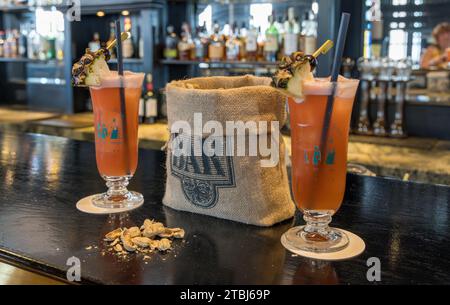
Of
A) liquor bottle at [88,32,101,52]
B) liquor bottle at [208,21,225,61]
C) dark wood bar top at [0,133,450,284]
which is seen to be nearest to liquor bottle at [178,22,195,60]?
liquor bottle at [208,21,225,61]

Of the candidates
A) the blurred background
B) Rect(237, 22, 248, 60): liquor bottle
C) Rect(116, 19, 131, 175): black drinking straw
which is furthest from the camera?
Answer: Rect(237, 22, 248, 60): liquor bottle

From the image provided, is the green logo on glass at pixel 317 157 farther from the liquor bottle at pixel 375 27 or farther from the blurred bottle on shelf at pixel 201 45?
the blurred bottle on shelf at pixel 201 45

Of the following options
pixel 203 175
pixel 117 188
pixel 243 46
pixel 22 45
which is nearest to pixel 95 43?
pixel 22 45

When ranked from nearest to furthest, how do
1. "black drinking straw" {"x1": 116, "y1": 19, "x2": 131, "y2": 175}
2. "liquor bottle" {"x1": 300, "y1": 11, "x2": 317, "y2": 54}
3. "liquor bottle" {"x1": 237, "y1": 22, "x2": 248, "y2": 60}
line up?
"black drinking straw" {"x1": 116, "y1": 19, "x2": 131, "y2": 175}, "liquor bottle" {"x1": 300, "y1": 11, "x2": 317, "y2": 54}, "liquor bottle" {"x1": 237, "y1": 22, "x2": 248, "y2": 60}

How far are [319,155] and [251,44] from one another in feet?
7.51

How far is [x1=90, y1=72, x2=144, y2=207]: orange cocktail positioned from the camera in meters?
1.05

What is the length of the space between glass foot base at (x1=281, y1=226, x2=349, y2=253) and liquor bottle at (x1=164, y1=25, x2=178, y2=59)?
2540 millimetres

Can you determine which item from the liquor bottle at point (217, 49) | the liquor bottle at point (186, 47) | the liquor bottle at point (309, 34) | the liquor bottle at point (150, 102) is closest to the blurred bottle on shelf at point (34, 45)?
the liquor bottle at point (150, 102)

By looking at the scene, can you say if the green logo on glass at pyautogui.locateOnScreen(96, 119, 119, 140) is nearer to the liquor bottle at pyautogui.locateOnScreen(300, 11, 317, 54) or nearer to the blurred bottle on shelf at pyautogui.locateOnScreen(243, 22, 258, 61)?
the liquor bottle at pyautogui.locateOnScreen(300, 11, 317, 54)

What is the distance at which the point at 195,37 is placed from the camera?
3.36 metres

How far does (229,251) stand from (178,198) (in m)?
0.24

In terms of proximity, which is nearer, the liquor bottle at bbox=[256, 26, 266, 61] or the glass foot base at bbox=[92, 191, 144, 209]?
the glass foot base at bbox=[92, 191, 144, 209]
